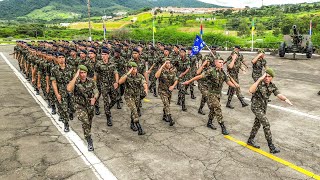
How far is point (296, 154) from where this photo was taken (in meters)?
6.30

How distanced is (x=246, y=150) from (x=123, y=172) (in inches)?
109

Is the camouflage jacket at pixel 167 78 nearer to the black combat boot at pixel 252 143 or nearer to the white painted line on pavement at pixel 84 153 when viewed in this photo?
the black combat boot at pixel 252 143

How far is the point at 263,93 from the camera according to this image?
20.6ft

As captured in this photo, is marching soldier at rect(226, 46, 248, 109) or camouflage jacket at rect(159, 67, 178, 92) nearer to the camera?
camouflage jacket at rect(159, 67, 178, 92)

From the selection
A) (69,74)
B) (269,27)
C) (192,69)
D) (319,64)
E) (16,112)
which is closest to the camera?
(69,74)

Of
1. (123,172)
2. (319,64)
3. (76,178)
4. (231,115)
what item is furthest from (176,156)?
(319,64)

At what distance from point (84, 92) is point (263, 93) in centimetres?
380

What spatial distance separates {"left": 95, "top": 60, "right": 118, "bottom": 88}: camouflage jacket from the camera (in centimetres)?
851

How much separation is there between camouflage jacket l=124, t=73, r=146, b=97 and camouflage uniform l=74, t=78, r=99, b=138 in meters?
1.13

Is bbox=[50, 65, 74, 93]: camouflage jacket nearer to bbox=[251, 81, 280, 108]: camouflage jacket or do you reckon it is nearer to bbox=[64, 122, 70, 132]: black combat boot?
bbox=[64, 122, 70, 132]: black combat boot

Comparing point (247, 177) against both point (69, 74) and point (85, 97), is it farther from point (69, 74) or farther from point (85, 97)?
point (69, 74)

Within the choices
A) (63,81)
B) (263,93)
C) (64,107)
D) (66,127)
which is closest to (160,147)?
(263,93)

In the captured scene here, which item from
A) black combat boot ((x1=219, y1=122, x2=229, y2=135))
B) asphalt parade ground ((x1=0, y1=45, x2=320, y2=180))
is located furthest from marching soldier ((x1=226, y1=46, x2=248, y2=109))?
black combat boot ((x1=219, y1=122, x2=229, y2=135))

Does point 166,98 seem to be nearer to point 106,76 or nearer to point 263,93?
point 106,76
